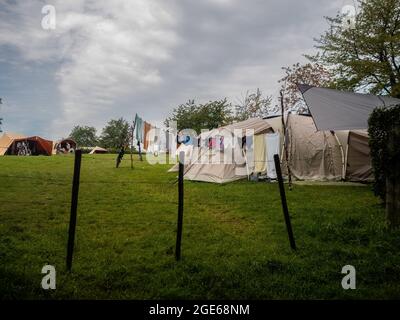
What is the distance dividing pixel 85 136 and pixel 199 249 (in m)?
129

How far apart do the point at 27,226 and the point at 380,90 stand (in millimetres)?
19606

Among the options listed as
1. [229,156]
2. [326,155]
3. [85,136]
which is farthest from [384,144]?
[85,136]

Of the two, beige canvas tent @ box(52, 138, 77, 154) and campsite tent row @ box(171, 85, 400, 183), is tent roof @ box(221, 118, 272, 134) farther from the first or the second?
beige canvas tent @ box(52, 138, 77, 154)

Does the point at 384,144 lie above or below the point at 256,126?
below

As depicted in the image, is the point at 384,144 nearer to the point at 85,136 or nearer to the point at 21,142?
the point at 21,142

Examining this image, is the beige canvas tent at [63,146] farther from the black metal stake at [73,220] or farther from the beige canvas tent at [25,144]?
the black metal stake at [73,220]

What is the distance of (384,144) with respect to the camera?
311 inches

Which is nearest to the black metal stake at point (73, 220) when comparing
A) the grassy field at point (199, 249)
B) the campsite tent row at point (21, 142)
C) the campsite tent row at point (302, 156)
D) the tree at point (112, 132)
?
the grassy field at point (199, 249)

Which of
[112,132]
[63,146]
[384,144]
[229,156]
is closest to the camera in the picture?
[384,144]

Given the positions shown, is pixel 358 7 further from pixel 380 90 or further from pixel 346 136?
pixel 346 136

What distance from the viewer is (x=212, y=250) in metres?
5.68

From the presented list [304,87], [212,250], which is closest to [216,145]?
[304,87]
